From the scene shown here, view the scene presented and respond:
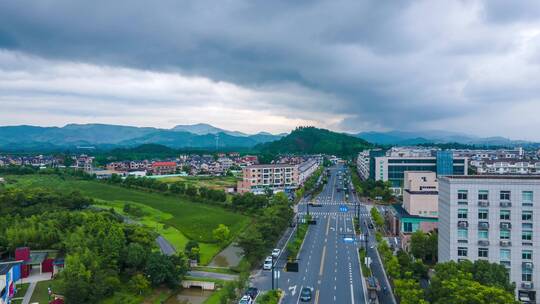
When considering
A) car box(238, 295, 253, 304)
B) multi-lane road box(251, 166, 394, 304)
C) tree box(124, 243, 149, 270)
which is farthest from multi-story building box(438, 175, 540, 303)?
tree box(124, 243, 149, 270)

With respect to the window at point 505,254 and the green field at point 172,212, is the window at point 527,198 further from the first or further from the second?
the green field at point 172,212

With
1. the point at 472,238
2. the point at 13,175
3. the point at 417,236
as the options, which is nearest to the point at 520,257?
the point at 472,238

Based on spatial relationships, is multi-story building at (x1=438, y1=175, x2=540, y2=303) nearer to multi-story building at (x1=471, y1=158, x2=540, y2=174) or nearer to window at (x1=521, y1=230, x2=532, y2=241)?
window at (x1=521, y1=230, x2=532, y2=241)

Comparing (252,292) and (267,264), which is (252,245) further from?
(252,292)

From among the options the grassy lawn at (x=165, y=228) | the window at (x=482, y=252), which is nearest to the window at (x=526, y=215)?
the window at (x=482, y=252)

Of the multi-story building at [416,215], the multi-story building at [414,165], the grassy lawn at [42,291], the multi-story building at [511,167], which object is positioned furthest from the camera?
the multi-story building at [511,167]

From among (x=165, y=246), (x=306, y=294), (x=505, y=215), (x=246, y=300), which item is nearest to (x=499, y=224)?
(x=505, y=215)

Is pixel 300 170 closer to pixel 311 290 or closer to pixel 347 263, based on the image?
pixel 347 263
